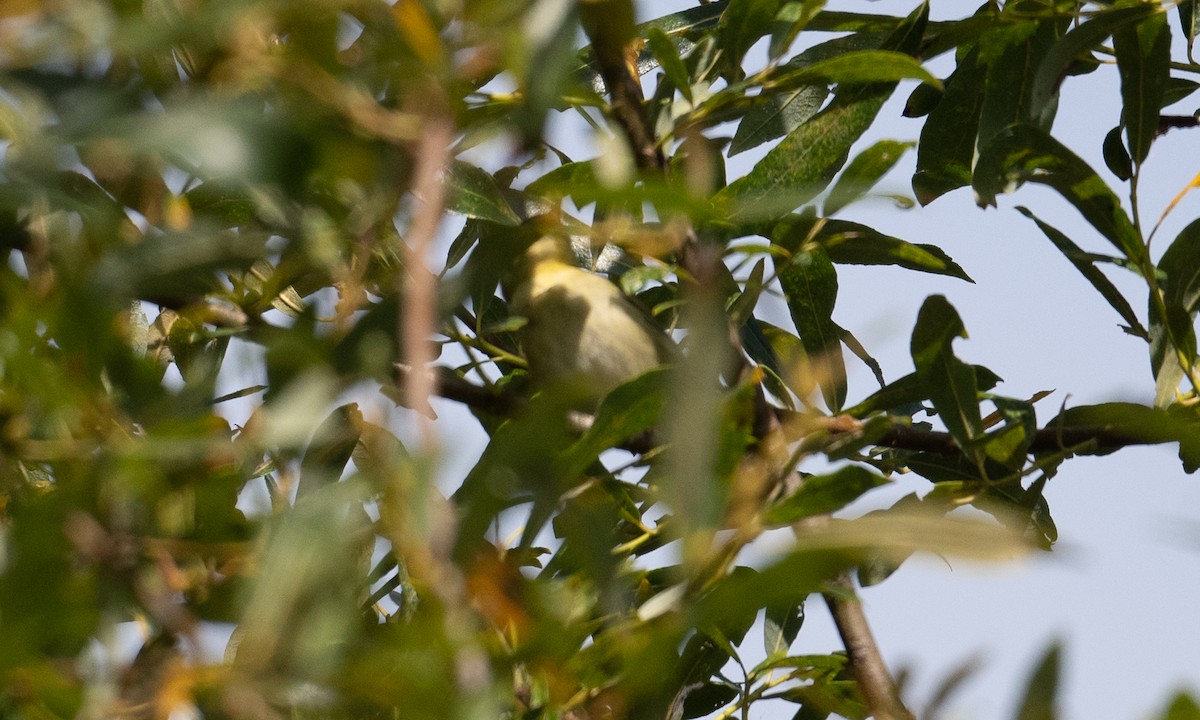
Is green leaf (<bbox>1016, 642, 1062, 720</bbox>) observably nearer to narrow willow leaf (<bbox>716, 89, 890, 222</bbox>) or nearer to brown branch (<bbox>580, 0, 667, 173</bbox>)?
brown branch (<bbox>580, 0, 667, 173</bbox>)

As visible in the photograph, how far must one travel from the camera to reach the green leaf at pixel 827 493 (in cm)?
69

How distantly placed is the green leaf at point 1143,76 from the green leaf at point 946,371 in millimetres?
389

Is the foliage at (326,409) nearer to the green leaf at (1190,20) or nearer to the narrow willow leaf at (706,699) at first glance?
the narrow willow leaf at (706,699)

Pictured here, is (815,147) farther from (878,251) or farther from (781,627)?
(781,627)

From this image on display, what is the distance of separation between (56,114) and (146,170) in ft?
0.17

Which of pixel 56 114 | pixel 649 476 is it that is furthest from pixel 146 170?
pixel 649 476

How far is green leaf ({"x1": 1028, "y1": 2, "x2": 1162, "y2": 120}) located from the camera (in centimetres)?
129

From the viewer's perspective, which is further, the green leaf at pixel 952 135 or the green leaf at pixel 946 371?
the green leaf at pixel 952 135

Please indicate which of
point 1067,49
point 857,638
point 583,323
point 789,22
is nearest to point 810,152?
point 789,22

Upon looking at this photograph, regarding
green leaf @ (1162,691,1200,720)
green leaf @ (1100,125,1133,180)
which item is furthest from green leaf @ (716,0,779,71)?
green leaf @ (1162,691,1200,720)

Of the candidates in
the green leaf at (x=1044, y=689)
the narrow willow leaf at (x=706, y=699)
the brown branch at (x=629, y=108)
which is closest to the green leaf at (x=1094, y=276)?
the brown branch at (x=629, y=108)

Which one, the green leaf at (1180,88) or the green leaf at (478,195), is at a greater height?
the green leaf at (1180,88)

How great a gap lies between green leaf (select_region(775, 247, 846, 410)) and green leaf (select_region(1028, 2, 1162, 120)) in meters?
0.29

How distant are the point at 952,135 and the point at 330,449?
38.6 inches
